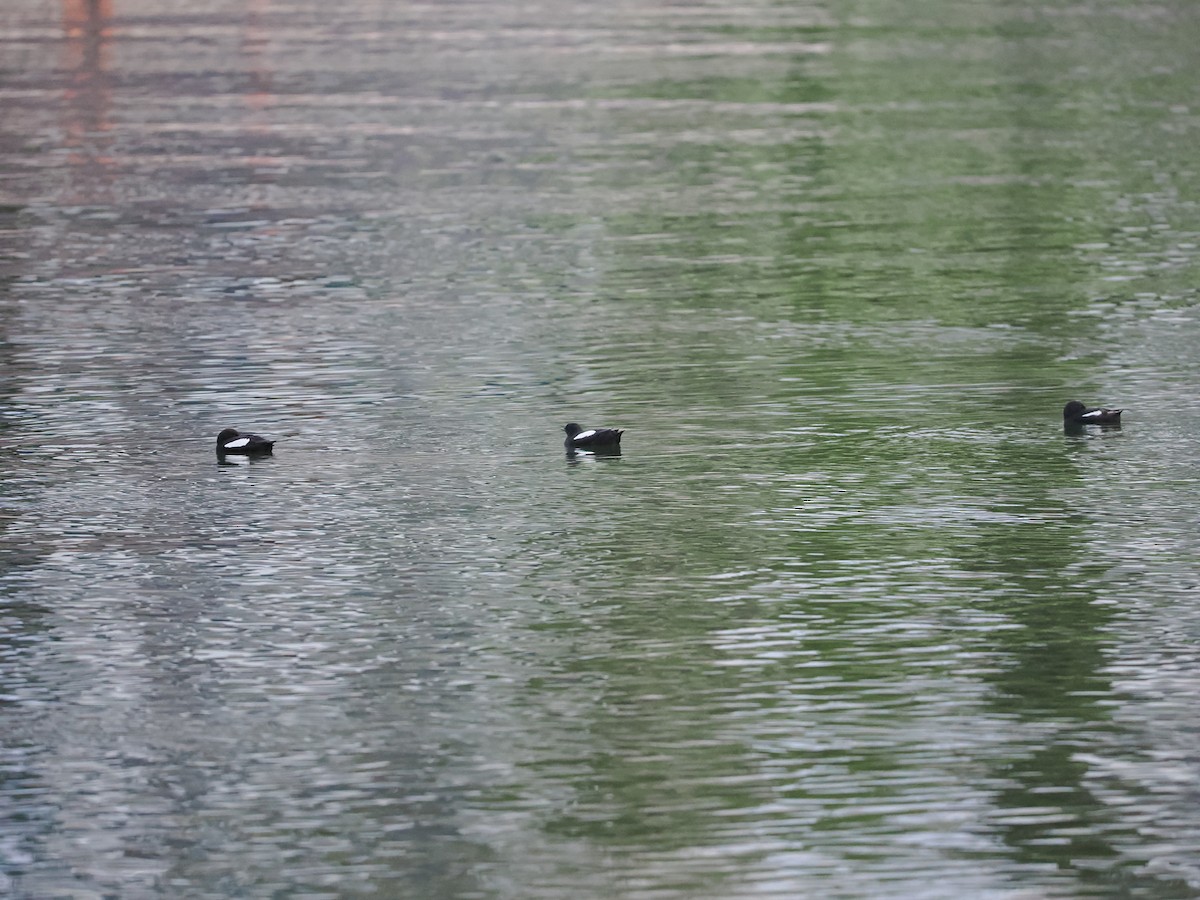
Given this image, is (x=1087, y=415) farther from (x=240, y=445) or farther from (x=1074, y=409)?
(x=240, y=445)

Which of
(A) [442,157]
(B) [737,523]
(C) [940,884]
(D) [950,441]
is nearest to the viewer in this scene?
(C) [940,884]

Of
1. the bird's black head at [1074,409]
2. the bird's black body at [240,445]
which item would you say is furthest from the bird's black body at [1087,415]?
the bird's black body at [240,445]

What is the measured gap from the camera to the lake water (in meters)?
12.9

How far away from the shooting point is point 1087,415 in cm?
2161

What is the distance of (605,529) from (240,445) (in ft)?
13.2

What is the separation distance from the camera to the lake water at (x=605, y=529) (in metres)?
12.9

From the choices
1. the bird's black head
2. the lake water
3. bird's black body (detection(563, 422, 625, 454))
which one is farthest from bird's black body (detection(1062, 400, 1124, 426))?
bird's black body (detection(563, 422, 625, 454))

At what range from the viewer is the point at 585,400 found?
2356 cm

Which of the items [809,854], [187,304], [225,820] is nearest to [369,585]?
[225,820]

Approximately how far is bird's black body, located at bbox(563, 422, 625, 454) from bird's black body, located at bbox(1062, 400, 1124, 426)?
375cm

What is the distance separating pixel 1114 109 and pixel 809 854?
128ft

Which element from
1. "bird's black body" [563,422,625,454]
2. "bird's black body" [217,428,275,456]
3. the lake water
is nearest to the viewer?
the lake water

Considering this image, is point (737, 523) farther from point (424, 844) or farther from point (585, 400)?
point (424, 844)

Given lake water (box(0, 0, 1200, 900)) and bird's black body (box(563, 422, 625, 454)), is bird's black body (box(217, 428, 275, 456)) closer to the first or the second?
lake water (box(0, 0, 1200, 900))
